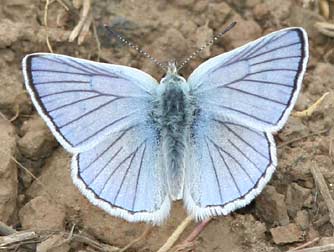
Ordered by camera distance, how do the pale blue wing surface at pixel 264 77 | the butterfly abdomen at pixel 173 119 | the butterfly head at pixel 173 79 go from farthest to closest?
the butterfly head at pixel 173 79 → the butterfly abdomen at pixel 173 119 → the pale blue wing surface at pixel 264 77

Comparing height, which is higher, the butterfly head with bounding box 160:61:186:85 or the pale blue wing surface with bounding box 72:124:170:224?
the butterfly head with bounding box 160:61:186:85

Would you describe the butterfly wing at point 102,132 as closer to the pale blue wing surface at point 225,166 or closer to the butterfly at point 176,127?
the butterfly at point 176,127

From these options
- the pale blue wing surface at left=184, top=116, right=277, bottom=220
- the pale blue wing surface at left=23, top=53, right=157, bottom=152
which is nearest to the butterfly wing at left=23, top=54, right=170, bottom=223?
the pale blue wing surface at left=23, top=53, right=157, bottom=152

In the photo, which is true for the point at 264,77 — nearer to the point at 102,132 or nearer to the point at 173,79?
the point at 173,79

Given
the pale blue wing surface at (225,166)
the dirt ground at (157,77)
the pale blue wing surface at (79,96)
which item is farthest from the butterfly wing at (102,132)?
the dirt ground at (157,77)

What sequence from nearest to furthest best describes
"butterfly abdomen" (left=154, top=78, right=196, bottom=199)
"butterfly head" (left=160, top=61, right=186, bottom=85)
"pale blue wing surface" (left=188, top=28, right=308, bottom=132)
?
1. "pale blue wing surface" (left=188, top=28, right=308, bottom=132)
2. "butterfly abdomen" (left=154, top=78, right=196, bottom=199)
3. "butterfly head" (left=160, top=61, right=186, bottom=85)

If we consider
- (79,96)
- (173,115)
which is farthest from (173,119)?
(79,96)

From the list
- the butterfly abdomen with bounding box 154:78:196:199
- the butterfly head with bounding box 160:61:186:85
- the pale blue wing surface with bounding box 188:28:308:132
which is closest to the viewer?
the pale blue wing surface with bounding box 188:28:308:132

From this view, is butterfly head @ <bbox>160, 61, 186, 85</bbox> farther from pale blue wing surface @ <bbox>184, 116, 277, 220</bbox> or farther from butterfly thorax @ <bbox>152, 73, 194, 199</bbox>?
pale blue wing surface @ <bbox>184, 116, 277, 220</bbox>
